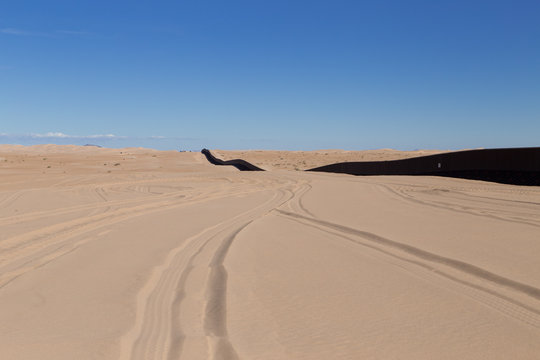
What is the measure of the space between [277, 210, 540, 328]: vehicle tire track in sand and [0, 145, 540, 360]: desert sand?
0.8 inches

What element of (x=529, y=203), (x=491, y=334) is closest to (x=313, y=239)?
(x=491, y=334)

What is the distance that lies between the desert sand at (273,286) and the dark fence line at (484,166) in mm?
6436

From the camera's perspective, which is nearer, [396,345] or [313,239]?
[396,345]

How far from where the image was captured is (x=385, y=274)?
3.87m

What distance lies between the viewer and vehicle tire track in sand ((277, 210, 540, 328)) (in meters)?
2.94

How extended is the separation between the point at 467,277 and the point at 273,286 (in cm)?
168

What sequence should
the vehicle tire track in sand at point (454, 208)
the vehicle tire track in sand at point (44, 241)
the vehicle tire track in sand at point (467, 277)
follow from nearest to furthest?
1. the vehicle tire track in sand at point (467, 277)
2. the vehicle tire track in sand at point (44, 241)
3. the vehicle tire track in sand at point (454, 208)

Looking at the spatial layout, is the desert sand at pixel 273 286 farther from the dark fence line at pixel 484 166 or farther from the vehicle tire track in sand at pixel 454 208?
the dark fence line at pixel 484 166

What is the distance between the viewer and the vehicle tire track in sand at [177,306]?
2.45 metres

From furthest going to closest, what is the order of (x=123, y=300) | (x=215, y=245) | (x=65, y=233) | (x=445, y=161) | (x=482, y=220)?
(x=445, y=161) → (x=482, y=220) → (x=65, y=233) → (x=215, y=245) → (x=123, y=300)

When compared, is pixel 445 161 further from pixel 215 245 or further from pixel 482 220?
pixel 215 245

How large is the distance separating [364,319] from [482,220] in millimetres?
4769

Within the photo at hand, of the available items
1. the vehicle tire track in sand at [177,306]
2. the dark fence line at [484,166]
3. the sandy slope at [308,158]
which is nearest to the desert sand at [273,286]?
the vehicle tire track in sand at [177,306]

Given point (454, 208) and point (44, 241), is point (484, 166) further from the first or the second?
point (44, 241)
